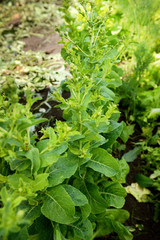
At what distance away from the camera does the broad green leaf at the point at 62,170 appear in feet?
3.55

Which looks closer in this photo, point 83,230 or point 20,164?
point 20,164

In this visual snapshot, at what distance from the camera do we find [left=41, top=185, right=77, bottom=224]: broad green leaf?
1024 millimetres

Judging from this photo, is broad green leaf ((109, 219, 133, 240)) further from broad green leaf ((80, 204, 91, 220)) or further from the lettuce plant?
broad green leaf ((80, 204, 91, 220))

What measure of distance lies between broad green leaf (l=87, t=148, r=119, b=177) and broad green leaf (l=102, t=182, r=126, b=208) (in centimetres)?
30

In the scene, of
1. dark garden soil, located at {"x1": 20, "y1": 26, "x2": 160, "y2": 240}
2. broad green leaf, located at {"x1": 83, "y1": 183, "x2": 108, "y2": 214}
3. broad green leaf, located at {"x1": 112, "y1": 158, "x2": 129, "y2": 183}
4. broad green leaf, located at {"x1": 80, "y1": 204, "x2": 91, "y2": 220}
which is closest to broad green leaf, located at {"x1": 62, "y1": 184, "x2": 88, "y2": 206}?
broad green leaf, located at {"x1": 80, "y1": 204, "x2": 91, "y2": 220}

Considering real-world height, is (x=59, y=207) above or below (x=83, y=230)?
above

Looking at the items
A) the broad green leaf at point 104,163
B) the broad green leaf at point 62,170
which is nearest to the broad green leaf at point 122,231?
the broad green leaf at point 104,163

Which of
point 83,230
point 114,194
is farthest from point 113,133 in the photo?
point 83,230

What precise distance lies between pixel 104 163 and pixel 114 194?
342 mm

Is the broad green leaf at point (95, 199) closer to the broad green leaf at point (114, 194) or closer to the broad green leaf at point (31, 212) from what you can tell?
the broad green leaf at point (114, 194)

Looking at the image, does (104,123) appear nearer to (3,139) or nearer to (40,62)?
(3,139)

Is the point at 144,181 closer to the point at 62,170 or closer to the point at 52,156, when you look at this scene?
the point at 62,170

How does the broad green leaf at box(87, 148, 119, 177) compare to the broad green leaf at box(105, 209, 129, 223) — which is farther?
the broad green leaf at box(105, 209, 129, 223)

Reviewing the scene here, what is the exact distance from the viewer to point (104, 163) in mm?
1271
